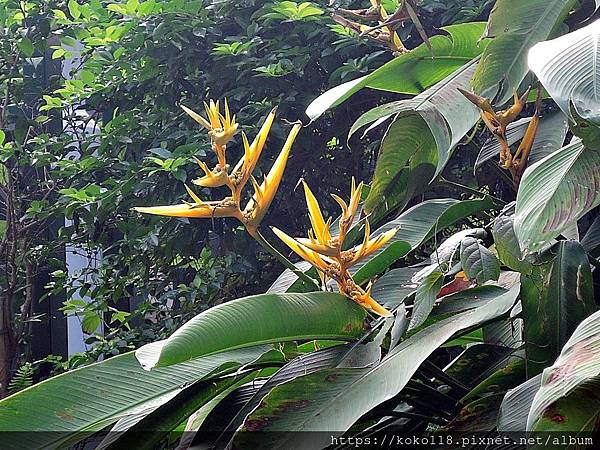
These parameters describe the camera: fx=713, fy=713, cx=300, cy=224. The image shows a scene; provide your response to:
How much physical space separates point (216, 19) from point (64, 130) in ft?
2.43

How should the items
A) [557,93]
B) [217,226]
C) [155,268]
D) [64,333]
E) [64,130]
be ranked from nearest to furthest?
1. [557,93]
2. [217,226]
3. [155,268]
4. [64,130]
5. [64,333]

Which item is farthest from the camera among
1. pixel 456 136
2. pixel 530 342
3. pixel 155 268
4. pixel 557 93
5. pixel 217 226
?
pixel 155 268

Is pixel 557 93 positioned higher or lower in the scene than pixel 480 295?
higher

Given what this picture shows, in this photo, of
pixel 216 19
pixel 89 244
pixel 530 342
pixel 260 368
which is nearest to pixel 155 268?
pixel 89 244

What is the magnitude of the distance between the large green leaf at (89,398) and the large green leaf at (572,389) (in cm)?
35

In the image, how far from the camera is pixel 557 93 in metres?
0.52

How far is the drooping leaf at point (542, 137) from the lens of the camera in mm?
848

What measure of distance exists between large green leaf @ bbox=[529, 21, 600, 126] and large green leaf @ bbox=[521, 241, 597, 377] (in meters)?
0.20

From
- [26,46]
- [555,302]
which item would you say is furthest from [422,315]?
[26,46]

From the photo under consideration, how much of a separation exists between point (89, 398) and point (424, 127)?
48 centimetres

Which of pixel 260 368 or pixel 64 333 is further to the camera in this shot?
pixel 64 333

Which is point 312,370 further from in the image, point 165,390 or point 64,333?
point 64,333

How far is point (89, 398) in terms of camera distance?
70cm

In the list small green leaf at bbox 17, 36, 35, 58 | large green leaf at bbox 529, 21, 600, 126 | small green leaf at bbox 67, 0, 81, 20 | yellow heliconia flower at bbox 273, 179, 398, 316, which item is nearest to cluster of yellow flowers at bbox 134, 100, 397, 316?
yellow heliconia flower at bbox 273, 179, 398, 316
